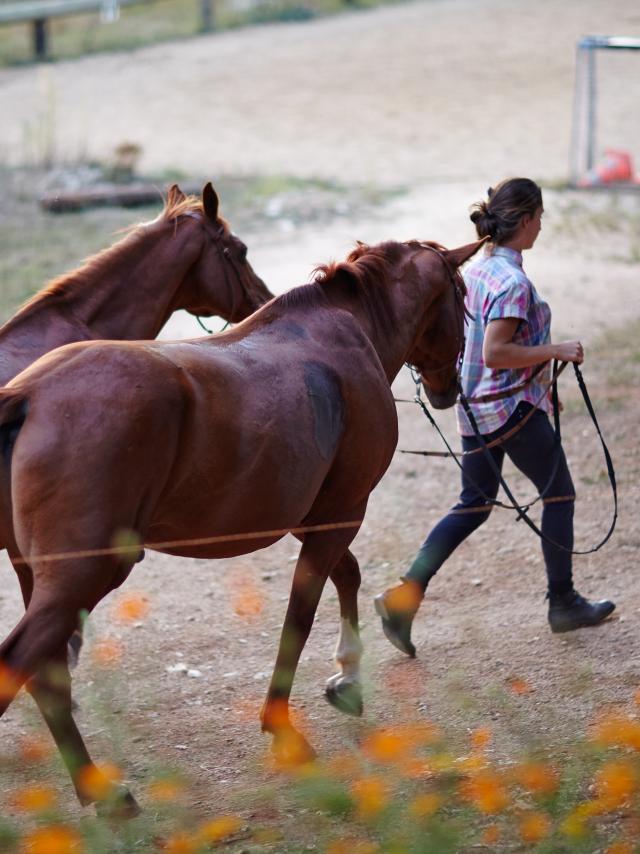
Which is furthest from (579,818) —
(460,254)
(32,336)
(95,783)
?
(32,336)

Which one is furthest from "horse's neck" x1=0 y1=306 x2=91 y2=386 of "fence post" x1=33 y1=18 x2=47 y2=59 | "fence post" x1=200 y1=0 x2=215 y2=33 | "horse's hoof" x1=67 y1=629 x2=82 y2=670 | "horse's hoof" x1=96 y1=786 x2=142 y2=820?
"fence post" x1=200 y1=0 x2=215 y2=33

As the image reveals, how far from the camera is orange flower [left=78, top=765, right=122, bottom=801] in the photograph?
3.66 m

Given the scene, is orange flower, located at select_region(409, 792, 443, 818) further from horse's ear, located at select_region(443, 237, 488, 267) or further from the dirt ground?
horse's ear, located at select_region(443, 237, 488, 267)

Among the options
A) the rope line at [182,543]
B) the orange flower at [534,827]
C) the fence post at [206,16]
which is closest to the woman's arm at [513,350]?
the rope line at [182,543]

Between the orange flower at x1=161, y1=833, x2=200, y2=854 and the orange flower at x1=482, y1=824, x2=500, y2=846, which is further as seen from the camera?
the orange flower at x1=482, y1=824, x2=500, y2=846

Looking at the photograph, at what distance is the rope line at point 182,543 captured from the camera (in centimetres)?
341

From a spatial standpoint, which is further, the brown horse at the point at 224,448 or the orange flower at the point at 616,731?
the orange flower at the point at 616,731

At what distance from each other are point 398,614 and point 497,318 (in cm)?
130

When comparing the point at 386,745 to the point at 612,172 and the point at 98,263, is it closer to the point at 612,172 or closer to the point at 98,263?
the point at 98,263

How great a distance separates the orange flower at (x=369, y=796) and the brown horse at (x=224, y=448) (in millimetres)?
590

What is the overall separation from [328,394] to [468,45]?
18.5 metres

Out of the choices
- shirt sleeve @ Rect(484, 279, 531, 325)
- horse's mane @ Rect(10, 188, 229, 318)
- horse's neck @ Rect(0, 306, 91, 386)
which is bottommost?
horse's neck @ Rect(0, 306, 91, 386)

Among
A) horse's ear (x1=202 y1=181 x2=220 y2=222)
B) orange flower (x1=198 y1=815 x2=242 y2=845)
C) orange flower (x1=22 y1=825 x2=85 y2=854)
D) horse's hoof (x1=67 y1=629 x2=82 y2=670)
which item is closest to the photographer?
orange flower (x1=22 y1=825 x2=85 y2=854)

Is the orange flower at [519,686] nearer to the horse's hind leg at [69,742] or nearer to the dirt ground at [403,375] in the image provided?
the dirt ground at [403,375]
